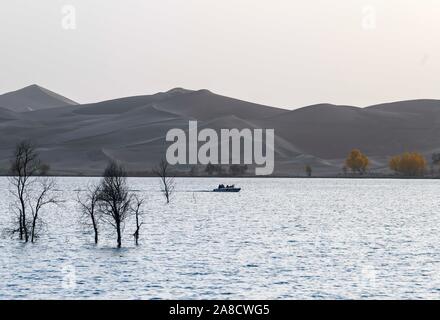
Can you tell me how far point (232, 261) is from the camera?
64.4m

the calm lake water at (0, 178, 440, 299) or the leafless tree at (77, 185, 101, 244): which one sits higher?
the leafless tree at (77, 185, 101, 244)

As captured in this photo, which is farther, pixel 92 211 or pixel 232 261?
pixel 92 211

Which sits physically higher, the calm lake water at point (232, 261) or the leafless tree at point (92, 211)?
the leafless tree at point (92, 211)

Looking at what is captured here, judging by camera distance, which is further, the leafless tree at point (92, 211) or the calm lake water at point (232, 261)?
the leafless tree at point (92, 211)

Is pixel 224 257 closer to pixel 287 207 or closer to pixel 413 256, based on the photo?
pixel 413 256

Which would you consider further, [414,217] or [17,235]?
[414,217]

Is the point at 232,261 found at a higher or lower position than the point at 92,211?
lower

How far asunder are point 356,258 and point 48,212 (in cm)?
7654

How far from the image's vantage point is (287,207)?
151625 millimetres

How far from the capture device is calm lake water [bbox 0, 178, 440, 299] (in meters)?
49.6

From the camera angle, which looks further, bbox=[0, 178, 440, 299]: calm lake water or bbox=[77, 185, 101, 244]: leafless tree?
bbox=[77, 185, 101, 244]: leafless tree

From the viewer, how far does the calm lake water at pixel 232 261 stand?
49.6 metres
